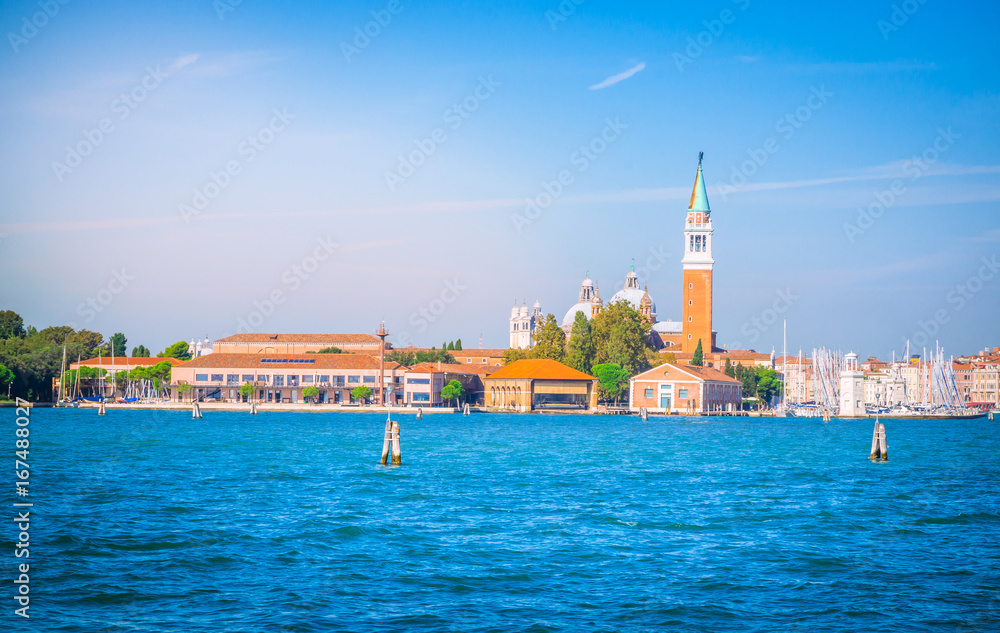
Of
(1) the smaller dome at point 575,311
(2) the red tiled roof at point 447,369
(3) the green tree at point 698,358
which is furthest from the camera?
(1) the smaller dome at point 575,311

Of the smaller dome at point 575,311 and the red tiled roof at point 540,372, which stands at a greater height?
the smaller dome at point 575,311

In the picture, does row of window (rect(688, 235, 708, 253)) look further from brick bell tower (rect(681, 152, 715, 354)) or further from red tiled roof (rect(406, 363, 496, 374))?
red tiled roof (rect(406, 363, 496, 374))

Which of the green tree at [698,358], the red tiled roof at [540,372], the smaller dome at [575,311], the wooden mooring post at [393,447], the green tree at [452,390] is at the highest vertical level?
the smaller dome at [575,311]

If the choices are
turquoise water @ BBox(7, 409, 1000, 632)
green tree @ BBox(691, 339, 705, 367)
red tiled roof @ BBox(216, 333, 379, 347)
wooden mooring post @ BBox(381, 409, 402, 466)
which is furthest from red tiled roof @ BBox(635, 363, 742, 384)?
wooden mooring post @ BBox(381, 409, 402, 466)

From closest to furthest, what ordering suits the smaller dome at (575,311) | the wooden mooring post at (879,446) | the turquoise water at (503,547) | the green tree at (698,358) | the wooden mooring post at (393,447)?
1. the turquoise water at (503,547)
2. the wooden mooring post at (393,447)
3. the wooden mooring post at (879,446)
4. the green tree at (698,358)
5. the smaller dome at (575,311)

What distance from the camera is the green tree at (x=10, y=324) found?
8206 cm

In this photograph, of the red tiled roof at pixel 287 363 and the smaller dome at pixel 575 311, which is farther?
the smaller dome at pixel 575 311

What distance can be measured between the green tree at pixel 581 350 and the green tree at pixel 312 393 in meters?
19.9

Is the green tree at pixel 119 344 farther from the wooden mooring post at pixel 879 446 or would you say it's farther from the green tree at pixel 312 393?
the wooden mooring post at pixel 879 446

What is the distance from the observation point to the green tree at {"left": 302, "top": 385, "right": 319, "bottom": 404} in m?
76.0

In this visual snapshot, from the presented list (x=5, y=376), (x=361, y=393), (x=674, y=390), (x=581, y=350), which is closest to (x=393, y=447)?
(x=5, y=376)

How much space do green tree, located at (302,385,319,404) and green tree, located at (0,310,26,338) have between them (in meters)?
25.0

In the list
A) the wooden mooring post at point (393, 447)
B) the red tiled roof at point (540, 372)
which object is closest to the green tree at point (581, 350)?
the red tiled roof at point (540, 372)

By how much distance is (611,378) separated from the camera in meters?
77.4
